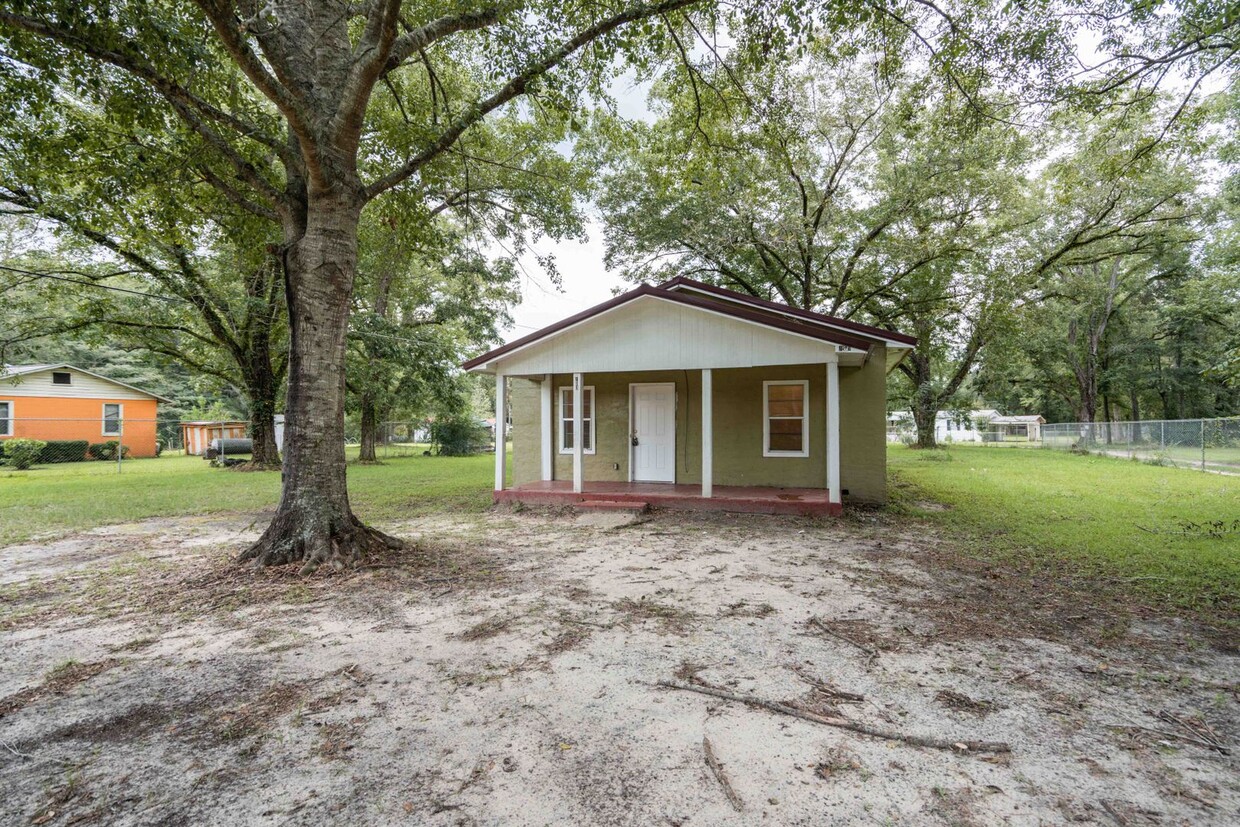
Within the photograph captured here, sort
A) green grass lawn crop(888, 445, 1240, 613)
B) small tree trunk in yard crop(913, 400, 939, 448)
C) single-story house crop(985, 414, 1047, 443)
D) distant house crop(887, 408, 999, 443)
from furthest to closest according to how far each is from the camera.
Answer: single-story house crop(985, 414, 1047, 443)
distant house crop(887, 408, 999, 443)
small tree trunk in yard crop(913, 400, 939, 448)
green grass lawn crop(888, 445, 1240, 613)

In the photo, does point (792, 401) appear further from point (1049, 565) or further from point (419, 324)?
point (419, 324)

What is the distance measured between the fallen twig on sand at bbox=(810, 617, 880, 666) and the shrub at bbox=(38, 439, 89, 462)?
83.4ft

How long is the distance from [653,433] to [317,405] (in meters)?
6.71

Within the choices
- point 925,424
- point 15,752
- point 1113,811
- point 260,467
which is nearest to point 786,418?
point 1113,811

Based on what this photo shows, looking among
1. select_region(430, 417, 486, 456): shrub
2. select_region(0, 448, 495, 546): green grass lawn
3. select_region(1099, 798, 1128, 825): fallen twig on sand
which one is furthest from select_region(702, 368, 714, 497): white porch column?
select_region(430, 417, 486, 456): shrub

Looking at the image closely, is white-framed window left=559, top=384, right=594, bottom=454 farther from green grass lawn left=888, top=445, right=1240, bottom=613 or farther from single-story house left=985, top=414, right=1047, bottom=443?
single-story house left=985, top=414, right=1047, bottom=443

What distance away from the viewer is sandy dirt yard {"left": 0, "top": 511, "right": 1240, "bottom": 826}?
6.80ft

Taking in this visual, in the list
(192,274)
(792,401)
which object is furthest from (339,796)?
(192,274)

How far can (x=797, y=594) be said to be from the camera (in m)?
4.73

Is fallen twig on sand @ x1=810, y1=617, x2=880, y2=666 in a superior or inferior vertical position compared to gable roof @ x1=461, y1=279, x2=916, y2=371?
inferior

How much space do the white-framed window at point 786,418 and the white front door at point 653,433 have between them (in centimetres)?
186

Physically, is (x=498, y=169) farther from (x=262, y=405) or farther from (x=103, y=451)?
(x=103, y=451)

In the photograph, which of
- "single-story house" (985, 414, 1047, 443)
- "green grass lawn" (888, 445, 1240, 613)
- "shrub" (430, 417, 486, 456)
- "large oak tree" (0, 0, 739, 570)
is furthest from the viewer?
"single-story house" (985, 414, 1047, 443)

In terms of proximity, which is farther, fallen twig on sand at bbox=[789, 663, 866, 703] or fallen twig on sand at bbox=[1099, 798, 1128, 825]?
fallen twig on sand at bbox=[789, 663, 866, 703]
